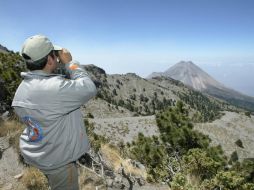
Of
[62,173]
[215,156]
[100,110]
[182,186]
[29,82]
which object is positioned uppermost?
[29,82]

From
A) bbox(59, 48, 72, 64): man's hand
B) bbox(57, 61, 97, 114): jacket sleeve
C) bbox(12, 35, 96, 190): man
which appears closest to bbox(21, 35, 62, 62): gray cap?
bbox(12, 35, 96, 190): man

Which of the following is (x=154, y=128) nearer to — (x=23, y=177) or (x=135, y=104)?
(x=23, y=177)

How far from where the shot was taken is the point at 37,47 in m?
3.26

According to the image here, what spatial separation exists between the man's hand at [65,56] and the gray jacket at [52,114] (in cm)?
6

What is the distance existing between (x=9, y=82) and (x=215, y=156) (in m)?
13.1

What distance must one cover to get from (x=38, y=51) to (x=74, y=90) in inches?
23.0

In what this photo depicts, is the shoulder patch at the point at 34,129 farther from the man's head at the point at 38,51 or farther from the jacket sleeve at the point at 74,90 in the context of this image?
the man's head at the point at 38,51

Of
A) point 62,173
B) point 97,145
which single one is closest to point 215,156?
point 97,145

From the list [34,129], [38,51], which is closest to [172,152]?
[34,129]

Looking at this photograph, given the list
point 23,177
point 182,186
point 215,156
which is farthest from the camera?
point 215,156

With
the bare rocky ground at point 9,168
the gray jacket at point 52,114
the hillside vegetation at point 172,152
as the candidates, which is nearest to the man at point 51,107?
the gray jacket at point 52,114

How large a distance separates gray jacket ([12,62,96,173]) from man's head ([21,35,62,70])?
12 centimetres

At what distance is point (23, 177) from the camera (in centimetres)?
713

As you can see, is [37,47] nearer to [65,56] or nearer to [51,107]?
[65,56]
